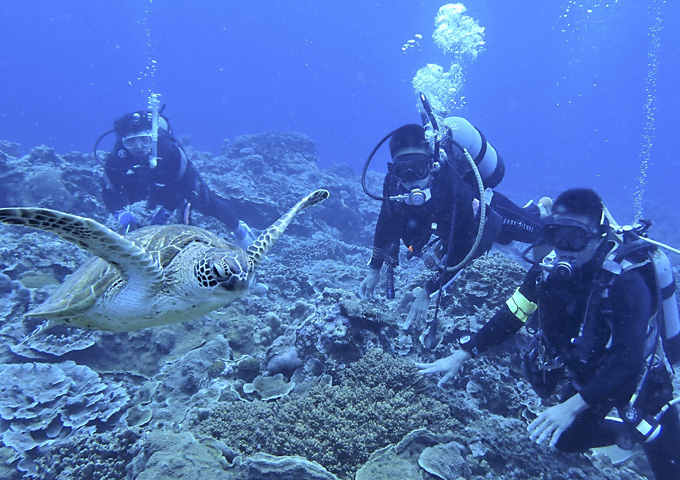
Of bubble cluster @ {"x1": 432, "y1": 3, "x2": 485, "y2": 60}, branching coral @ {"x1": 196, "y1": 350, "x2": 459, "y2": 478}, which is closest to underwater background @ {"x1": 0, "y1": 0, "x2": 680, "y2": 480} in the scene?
branching coral @ {"x1": 196, "y1": 350, "x2": 459, "y2": 478}

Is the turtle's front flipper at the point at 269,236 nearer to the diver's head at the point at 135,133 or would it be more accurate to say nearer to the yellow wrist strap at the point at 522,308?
the yellow wrist strap at the point at 522,308

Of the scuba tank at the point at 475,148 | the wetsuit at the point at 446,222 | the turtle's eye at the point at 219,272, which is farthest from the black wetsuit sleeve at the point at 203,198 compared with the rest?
the turtle's eye at the point at 219,272

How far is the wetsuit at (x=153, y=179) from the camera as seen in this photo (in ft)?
23.8

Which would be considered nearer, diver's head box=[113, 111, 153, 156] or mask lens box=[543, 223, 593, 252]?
mask lens box=[543, 223, 593, 252]

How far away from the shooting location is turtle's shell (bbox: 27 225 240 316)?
2.64 m

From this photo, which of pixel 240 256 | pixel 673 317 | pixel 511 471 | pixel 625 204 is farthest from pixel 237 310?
pixel 625 204

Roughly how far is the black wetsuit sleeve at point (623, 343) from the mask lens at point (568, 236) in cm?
37

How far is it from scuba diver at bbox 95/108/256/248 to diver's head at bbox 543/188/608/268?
6.48 metres

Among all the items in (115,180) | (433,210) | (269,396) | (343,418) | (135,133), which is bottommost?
(343,418)

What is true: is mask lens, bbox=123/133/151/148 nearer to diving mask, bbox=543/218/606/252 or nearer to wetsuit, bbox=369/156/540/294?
wetsuit, bbox=369/156/540/294

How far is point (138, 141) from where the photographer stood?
7.03m

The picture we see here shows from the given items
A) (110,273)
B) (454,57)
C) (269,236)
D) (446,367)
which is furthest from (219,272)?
(454,57)

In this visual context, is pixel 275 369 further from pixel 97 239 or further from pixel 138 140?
pixel 138 140

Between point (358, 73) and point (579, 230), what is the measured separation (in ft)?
494
